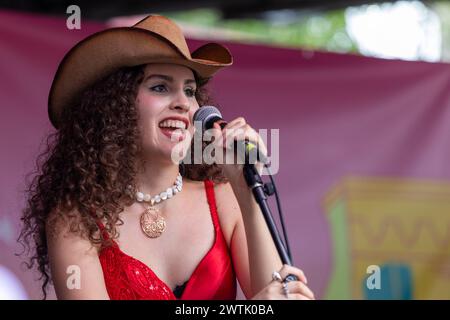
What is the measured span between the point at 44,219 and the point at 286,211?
1598 mm

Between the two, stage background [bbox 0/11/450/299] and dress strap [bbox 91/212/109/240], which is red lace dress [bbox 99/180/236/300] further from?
stage background [bbox 0/11/450/299]

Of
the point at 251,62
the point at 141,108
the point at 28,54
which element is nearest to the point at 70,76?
the point at 141,108

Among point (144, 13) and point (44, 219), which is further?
point (144, 13)

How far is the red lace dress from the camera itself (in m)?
2.24

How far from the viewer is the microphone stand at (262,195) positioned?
177cm

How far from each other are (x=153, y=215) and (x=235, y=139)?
579mm

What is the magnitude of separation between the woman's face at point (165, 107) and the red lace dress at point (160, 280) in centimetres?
26

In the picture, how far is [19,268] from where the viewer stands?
3256mm

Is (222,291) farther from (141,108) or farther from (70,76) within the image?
(70,76)

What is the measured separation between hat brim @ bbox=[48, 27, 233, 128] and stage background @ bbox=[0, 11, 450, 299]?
1247 mm

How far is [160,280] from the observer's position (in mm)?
2277

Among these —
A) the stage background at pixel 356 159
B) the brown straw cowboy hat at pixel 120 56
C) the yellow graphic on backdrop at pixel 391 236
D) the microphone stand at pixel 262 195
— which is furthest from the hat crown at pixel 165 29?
the yellow graphic on backdrop at pixel 391 236

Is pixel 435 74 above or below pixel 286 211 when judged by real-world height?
above

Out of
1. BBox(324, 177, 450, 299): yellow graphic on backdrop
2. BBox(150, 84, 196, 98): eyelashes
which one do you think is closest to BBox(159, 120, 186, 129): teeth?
BBox(150, 84, 196, 98): eyelashes
